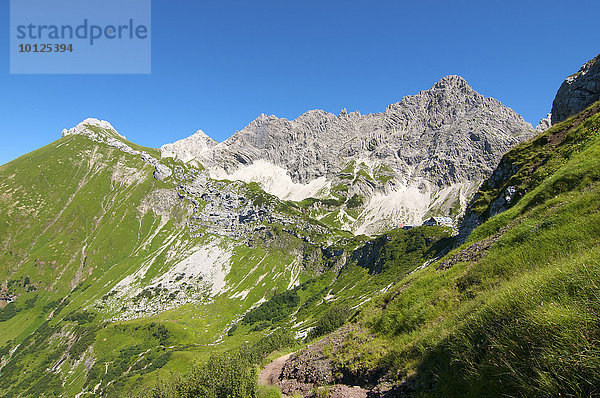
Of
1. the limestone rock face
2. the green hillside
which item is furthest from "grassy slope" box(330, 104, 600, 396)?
the limestone rock face

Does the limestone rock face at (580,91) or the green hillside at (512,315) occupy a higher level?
the limestone rock face at (580,91)

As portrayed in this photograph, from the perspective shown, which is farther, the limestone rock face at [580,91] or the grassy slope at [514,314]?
the limestone rock face at [580,91]

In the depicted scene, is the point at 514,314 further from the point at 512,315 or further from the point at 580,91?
the point at 580,91

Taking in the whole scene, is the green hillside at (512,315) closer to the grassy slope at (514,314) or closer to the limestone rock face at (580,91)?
the grassy slope at (514,314)

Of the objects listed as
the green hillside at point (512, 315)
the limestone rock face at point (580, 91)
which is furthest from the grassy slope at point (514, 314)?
the limestone rock face at point (580, 91)

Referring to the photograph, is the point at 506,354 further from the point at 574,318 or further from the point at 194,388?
the point at 194,388

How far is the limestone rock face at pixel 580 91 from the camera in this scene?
66875 millimetres

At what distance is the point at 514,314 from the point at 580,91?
97.1 m

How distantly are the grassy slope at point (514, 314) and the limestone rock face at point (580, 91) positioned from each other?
213ft

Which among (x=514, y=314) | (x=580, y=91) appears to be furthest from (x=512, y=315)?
(x=580, y=91)

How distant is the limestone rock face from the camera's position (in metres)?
66.9

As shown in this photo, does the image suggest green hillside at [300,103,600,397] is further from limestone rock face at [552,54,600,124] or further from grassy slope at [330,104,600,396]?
limestone rock face at [552,54,600,124]

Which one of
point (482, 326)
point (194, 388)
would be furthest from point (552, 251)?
point (194, 388)

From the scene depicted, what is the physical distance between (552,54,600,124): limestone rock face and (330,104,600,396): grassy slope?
2556 inches
